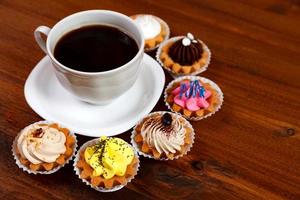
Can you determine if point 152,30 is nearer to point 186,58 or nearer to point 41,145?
point 186,58

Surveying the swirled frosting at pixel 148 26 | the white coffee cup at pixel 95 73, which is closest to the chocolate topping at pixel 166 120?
the white coffee cup at pixel 95 73

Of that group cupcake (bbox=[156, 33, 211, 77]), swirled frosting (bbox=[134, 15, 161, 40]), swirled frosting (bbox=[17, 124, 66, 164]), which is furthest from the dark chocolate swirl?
swirled frosting (bbox=[17, 124, 66, 164])

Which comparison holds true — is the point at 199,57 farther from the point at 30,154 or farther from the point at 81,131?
the point at 30,154

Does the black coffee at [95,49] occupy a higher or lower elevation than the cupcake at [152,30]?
higher

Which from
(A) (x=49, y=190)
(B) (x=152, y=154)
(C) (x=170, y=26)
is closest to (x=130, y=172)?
(B) (x=152, y=154)

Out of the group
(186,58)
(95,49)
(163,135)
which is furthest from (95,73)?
(186,58)

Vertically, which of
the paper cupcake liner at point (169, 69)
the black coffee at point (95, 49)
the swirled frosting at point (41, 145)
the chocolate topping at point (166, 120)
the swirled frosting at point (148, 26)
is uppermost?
the black coffee at point (95, 49)

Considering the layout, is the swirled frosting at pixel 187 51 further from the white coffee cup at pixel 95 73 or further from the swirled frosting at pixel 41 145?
the swirled frosting at pixel 41 145
